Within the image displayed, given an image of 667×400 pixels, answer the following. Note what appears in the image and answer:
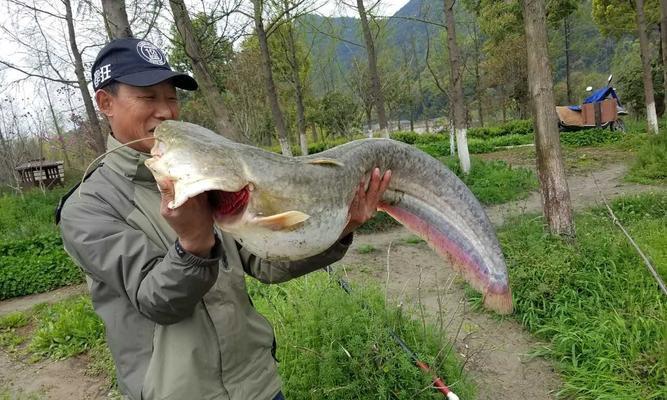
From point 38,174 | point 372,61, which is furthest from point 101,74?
point 38,174

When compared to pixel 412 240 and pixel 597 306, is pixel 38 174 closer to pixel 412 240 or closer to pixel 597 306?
pixel 412 240

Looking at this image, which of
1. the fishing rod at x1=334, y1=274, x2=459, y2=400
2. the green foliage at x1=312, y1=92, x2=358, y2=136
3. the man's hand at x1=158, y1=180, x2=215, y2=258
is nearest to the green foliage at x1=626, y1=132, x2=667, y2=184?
the fishing rod at x1=334, y1=274, x2=459, y2=400

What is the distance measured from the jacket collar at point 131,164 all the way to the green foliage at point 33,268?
346 inches

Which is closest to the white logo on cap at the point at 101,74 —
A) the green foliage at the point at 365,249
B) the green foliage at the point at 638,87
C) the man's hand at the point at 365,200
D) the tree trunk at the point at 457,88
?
the man's hand at the point at 365,200

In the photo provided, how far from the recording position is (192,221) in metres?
1.20

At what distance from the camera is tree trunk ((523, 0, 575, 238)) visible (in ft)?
18.4

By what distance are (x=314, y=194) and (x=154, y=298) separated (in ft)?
1.94

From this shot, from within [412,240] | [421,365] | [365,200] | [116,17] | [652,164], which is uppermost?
[116,17]

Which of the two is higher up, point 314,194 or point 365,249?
point 314,194

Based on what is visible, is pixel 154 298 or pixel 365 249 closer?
pixel 154 298

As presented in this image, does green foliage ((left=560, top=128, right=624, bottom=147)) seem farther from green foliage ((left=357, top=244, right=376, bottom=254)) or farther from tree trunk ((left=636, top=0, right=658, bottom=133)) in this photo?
green foliage ((left=357, top=244, right=376, bottom=254))

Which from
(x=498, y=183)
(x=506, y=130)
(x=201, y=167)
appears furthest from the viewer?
(x=506, y=130)

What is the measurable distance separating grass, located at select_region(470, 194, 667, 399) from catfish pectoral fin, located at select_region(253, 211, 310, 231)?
3.43 metres

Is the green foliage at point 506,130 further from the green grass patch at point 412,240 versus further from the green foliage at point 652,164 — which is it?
the green grass patch at point 412,240
